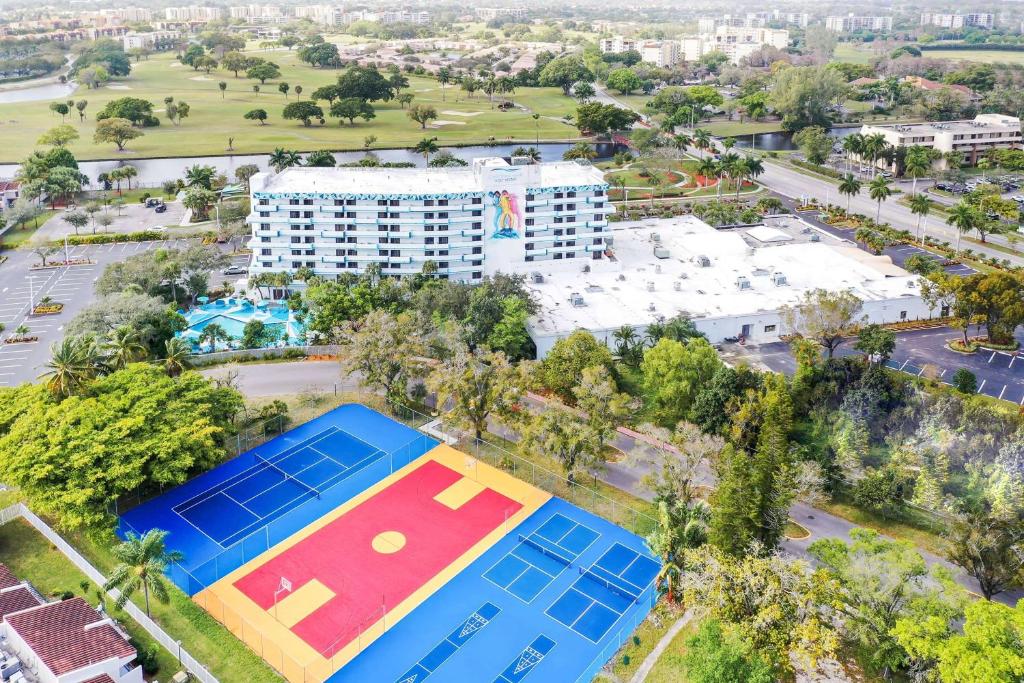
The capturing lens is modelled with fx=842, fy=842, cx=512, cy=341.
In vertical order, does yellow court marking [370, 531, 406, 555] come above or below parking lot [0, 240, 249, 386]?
below

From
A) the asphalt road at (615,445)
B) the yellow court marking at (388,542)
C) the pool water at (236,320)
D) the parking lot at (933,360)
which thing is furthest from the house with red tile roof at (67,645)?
the parking lot at (933,360)

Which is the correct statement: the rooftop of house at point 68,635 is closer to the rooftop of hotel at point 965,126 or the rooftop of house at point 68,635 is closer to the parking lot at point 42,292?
the parking lot at point 42,292

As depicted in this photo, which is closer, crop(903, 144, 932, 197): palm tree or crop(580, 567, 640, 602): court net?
crop(580, 567, 640, 602): court net

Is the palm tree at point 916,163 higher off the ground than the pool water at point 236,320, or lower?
higher

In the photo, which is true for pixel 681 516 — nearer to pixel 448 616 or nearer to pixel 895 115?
pixel 448 616


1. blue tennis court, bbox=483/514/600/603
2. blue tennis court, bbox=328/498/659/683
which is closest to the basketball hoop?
blue tennis court, bbox=328/498/659/683

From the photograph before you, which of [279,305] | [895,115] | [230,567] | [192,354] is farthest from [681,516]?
[895,115]

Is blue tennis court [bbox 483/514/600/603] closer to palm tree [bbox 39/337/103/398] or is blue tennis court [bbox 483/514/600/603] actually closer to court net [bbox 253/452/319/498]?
court net [bbox 253/452/319/498]
